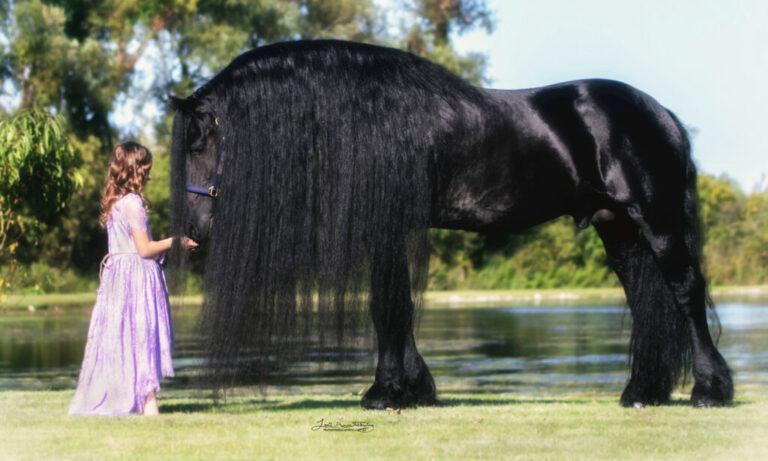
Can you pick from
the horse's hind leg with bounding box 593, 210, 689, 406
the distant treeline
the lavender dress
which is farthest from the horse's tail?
the distant treeline

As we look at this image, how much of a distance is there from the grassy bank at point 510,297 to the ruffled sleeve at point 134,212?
27354 mm

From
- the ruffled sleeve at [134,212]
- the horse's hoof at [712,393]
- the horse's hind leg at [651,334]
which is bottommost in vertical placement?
the horse's hoof at [712,393]

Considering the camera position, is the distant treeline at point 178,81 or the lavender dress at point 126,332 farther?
the distant treeline at point 178,81

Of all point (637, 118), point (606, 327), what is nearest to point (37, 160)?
point (637, 118)

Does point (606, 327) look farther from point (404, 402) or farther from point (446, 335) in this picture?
point (404, 402)

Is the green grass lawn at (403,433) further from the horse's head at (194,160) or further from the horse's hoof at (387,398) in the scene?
the horse's head at (194,160)

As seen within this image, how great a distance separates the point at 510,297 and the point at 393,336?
32807 millimetres

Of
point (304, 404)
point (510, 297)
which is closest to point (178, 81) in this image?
point (510, 297)

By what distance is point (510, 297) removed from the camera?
132 ft

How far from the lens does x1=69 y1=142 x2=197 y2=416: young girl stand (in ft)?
26.1

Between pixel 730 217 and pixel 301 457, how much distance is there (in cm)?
4532

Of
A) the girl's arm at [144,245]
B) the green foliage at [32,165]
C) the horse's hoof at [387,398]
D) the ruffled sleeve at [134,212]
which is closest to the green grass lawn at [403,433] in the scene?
the horse's hoof at [387,398]

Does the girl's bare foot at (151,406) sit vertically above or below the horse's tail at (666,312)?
below
